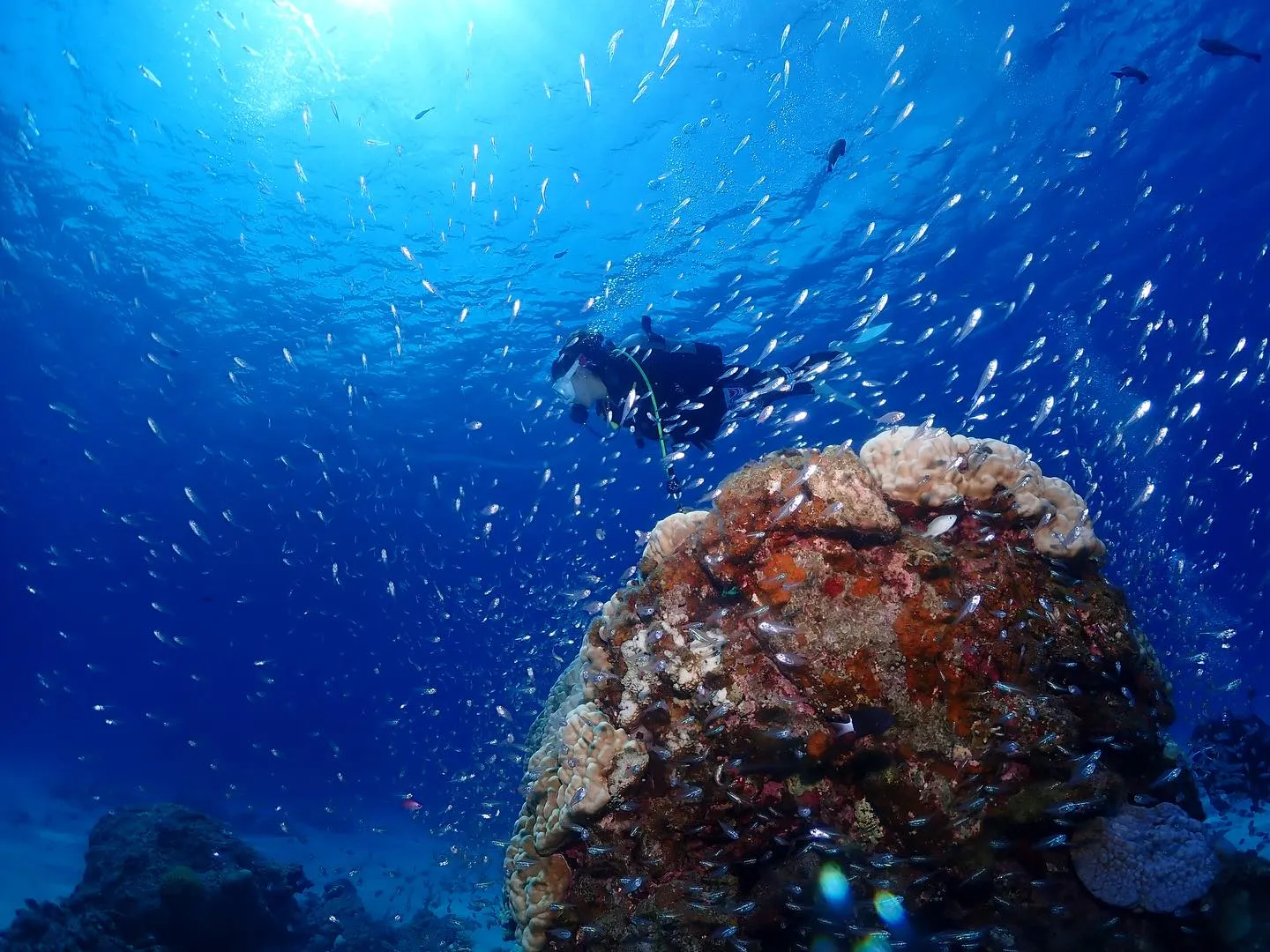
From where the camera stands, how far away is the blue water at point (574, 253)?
17422mm

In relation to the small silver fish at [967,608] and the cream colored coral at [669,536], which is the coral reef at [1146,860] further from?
the cream colored coral at [669,536]

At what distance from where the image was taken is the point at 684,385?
9023 mm

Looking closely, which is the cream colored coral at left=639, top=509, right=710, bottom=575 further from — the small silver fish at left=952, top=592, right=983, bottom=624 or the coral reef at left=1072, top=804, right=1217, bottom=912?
the coral reef at left=1072, top=804, right=1217, bottom=912

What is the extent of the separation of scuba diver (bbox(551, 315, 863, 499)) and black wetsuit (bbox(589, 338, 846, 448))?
0.01 m

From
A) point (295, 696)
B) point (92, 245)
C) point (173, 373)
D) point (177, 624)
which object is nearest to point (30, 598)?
point (177, 624)

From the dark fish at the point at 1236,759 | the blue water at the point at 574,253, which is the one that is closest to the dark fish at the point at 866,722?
the blue water at the point at 574,253

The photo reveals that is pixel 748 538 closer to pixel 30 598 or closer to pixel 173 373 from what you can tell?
pixel 173 373

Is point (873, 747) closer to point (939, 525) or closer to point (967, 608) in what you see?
point (967, 608)

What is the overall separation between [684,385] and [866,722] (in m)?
5.95

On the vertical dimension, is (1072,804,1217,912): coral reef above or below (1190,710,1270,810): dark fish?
below

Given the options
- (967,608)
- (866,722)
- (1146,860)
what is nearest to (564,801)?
(866,722)

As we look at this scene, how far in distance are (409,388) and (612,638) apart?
2861 centimetres

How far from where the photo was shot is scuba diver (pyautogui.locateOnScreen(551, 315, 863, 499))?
8.71 m

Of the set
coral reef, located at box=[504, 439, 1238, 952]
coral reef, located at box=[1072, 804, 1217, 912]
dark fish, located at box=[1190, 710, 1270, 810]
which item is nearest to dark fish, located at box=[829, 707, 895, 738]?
coral reef, located at box=[504, 439, 1238, 952]
